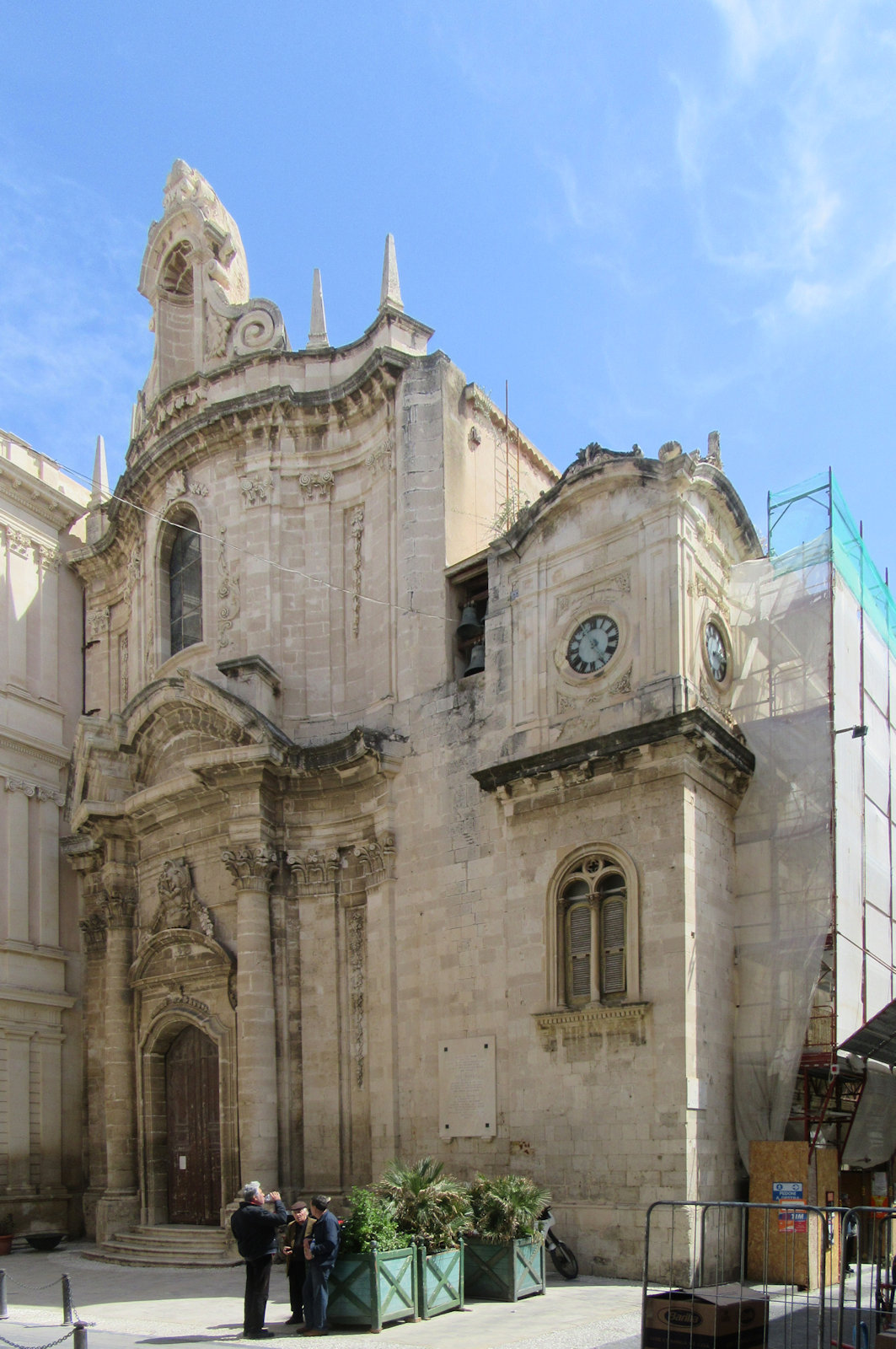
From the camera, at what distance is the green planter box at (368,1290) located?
12070 mm

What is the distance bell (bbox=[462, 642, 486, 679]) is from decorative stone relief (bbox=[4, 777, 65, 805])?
9900 millimetres

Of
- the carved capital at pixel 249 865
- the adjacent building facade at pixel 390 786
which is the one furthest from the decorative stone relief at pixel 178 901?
the carved capital at pixel 249 865

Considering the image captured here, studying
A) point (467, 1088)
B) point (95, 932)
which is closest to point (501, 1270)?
point (467, 1088)

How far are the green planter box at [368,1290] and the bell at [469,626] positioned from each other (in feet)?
31.8

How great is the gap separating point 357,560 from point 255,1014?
7.44m

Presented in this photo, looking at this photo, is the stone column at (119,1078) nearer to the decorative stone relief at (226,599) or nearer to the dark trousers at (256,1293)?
the decorative stone relief at (226,599)

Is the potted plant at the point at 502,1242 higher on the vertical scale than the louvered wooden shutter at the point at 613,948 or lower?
lower

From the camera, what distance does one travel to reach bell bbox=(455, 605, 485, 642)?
1980 centimetres

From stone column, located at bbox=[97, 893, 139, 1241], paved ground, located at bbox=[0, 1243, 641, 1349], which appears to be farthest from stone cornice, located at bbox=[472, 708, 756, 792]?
stone column, located at bbox=[97, 893, 139, 1241]

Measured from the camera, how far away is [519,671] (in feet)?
59.9

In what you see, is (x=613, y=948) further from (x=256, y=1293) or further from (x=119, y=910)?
(x=119, y=910)

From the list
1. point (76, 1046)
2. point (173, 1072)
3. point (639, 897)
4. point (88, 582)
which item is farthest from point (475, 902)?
point (88, 582)

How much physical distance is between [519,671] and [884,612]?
228 inches

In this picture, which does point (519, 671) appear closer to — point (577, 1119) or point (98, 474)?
point (577, 1119)
